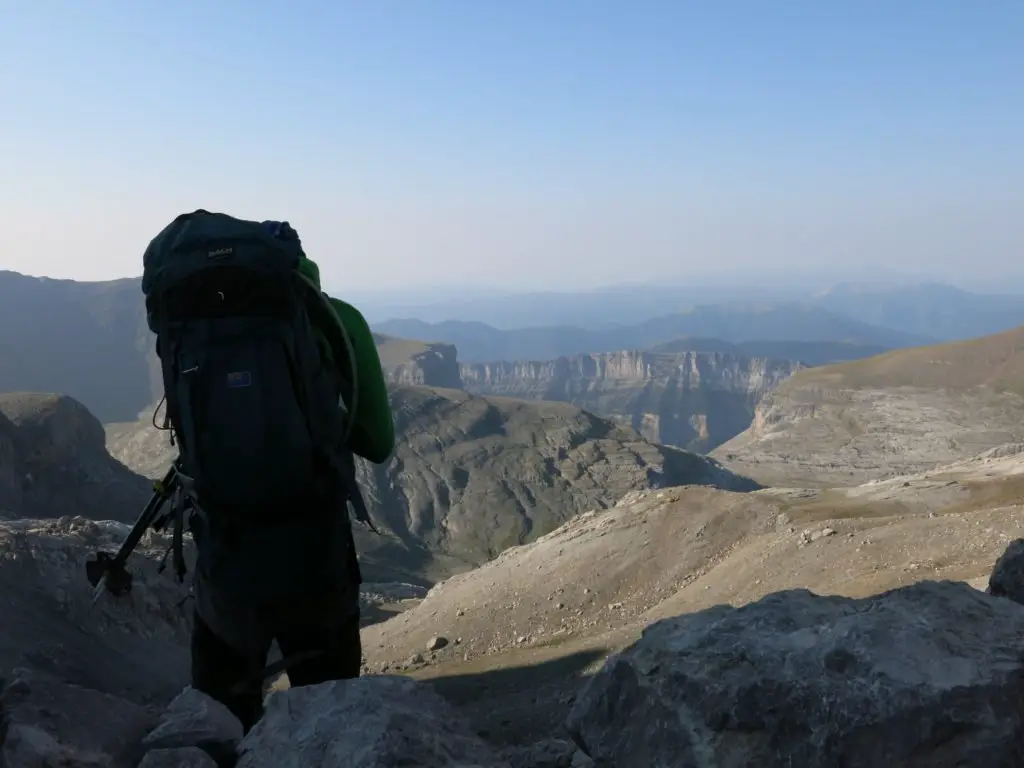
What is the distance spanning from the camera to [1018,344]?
12006 cm

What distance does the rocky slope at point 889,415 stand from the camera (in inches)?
3868

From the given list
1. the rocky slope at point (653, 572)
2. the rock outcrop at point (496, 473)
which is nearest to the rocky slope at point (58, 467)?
the rock outcrop at point (496, 473)

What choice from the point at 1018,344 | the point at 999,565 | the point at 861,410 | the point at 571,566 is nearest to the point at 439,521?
the point at 861,410

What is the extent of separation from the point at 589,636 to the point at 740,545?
4.70 meters

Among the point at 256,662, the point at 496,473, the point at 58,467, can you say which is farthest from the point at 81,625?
the point at 496,473

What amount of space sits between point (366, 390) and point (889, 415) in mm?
121645

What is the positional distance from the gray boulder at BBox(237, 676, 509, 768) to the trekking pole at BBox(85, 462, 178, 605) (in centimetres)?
143

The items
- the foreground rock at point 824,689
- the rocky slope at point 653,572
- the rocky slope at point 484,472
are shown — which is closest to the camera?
the foreground rock at point 824,689

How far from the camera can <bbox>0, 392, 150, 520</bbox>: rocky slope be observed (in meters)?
57.3

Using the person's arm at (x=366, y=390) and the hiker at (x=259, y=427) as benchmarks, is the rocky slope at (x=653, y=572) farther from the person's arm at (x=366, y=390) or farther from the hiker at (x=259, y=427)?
the person's arm at (x=366, y=390)

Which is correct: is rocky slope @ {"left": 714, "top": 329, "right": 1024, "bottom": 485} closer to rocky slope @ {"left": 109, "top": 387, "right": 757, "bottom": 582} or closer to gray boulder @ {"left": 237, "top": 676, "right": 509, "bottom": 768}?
rocky slope @ {"left": 109, "top": 387, "right": 757, "bottom": 582}

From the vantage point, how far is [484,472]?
136 m

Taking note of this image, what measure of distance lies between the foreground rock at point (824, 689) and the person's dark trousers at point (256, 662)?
131 centimetres

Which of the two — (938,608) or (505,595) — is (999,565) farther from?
(505,595)
